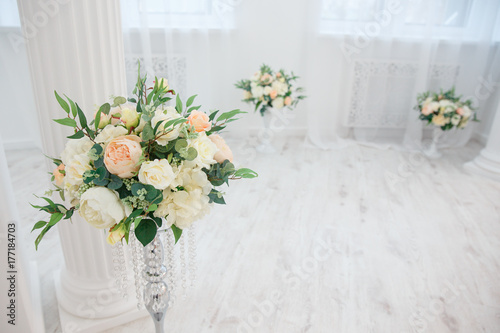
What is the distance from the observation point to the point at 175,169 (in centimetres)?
84

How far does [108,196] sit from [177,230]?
0.59ft

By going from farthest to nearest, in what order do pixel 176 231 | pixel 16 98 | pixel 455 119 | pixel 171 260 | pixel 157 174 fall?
pixel 455 119 < pixel 16 98 < pixel 171 260 < pixel 176 231 < pixel 157 174

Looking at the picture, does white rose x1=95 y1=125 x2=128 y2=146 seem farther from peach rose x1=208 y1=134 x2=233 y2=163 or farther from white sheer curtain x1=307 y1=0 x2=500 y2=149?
white sheer curtain x1=307 y1=0 x2=500 y2=149

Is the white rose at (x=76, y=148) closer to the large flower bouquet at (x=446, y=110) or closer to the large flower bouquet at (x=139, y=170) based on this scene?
the large flower bouquet at (x=139, y=170)

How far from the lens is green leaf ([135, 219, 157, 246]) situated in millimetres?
842

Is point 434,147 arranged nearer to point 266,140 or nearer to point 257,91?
point 266,140

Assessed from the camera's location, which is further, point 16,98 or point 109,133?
point 16,98

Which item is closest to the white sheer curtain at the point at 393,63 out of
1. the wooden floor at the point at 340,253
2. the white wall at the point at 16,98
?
the wooden floor at the point at 340,253

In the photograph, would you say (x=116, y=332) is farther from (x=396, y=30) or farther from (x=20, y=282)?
(x=396, y=30)

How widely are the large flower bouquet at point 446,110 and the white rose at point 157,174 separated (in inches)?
117

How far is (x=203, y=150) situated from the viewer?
2.78 ft

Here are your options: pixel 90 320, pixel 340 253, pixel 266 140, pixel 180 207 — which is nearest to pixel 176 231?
pixel 180 207

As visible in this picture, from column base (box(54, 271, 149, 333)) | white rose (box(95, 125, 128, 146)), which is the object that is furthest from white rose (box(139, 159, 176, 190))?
column base (box(54, 271, 149, 333))

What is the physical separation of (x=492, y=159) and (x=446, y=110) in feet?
1.73
